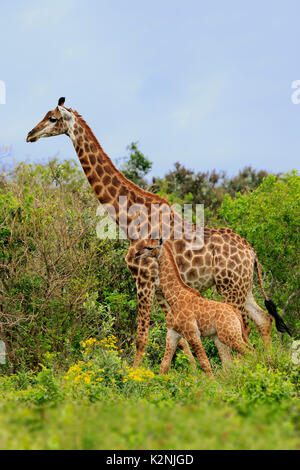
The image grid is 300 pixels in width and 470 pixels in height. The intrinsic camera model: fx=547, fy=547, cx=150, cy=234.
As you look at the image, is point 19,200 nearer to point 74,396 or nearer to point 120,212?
point 120,212

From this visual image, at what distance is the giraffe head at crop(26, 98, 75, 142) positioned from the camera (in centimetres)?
971

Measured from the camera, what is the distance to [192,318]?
8.23m

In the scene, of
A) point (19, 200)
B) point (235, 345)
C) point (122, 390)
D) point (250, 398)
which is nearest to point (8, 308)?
point (19, 200)

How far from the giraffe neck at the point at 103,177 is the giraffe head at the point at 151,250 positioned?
1.09m

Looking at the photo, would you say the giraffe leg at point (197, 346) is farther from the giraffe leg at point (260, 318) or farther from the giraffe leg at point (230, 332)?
the giraffe leg at point (260, 318)

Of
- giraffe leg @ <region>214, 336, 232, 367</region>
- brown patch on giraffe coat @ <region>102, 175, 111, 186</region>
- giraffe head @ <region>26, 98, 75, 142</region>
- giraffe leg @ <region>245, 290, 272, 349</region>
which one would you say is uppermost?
giraffe head @ <region>26, 98, 75, 142</region>

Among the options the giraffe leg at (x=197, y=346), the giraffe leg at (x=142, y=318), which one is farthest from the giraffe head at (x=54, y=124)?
the giraffe leg at (x=197, y=346)

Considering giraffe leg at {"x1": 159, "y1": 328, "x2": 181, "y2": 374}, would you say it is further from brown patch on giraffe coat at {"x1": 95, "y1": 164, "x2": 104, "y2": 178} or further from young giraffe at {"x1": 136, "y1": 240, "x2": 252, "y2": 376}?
brown patch on giraffe coat at {"x1": 95, "y1": 164, "x2": 104, "y2": 178}

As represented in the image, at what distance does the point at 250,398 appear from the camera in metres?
6.64

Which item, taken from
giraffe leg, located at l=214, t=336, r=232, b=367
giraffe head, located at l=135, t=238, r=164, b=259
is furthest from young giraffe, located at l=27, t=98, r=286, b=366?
giraffe leg, located at l=214, t=336, r=232, b=367

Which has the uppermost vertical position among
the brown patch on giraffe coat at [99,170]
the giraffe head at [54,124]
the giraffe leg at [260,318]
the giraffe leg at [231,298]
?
the giraffe head at [54,124]

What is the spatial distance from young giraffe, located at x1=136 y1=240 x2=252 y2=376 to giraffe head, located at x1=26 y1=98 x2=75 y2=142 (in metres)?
2.81

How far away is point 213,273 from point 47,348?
368 cm

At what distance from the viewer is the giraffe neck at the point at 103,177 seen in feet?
31.7
